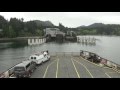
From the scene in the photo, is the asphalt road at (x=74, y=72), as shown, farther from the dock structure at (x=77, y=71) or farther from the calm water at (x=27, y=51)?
the calm water at (x=27, y=51)

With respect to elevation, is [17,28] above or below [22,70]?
above

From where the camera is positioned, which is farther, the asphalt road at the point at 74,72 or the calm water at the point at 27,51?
the calm water at the point at 27,51

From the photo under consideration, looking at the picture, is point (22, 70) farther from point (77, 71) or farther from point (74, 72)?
point (77, 71)

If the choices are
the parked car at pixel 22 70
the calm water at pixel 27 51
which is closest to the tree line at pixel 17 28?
the calm water at pixel 27 51

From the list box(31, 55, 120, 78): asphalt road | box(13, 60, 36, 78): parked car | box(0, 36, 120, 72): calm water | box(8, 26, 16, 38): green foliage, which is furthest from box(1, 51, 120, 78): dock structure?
box(8, 26, 16, 38): green foliage

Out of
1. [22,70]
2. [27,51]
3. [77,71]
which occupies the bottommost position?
[27,51]

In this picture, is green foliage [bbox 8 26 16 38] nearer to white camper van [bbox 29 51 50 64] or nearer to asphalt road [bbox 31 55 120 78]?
white camper van [bbox 29 51 50 64]

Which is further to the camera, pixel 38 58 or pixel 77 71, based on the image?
pixel 38 58

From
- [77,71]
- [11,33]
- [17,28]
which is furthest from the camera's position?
[17,28]

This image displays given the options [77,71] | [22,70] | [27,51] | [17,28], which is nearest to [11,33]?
[17,28]

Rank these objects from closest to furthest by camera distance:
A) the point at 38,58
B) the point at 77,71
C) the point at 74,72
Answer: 1. the point at 74,72
2. the point at 77,71
3. the point at 38,58

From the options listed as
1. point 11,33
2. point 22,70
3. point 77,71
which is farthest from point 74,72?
point 11,33
